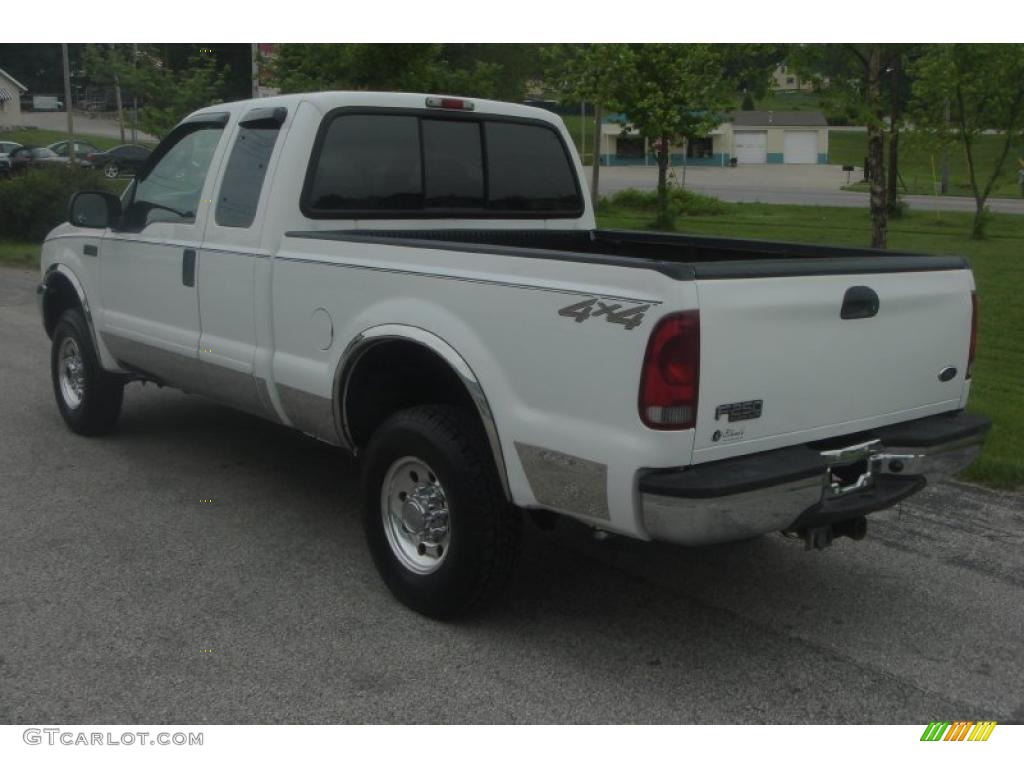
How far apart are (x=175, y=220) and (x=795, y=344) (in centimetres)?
360

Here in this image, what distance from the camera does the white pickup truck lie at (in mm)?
3662

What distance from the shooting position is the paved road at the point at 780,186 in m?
34.7

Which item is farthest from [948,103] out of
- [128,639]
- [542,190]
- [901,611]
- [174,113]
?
[128,639]

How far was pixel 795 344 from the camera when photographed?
385cm

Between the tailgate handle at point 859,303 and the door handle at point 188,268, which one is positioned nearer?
the tailgate handle at point 859,303

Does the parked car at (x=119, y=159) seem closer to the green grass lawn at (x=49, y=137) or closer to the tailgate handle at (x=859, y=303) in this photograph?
the green grass lawn at (x=49, y=137)

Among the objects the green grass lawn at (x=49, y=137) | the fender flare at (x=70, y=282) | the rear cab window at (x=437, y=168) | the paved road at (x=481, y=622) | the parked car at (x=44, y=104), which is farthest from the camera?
the parked car at (x=44, y=104)

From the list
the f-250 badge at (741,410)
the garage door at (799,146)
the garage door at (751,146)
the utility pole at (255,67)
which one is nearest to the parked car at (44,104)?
the garage door at (751,146)

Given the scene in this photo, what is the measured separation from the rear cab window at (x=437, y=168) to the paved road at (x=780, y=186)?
88.9 feet

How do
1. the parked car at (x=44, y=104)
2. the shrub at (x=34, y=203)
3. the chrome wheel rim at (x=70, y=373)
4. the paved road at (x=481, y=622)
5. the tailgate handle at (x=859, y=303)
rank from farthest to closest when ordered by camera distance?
the parked car at (x=44, y=104)
the shrub at (x=34, y=203)
the chrome wheel rim at (x=70, y=373)
the tailgate handle at (x=859, y=303)
the paved road at (x=481, y=622)

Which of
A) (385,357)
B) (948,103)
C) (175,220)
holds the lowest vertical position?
(385,357)

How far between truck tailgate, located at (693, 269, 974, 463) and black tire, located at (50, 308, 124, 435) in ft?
14.9

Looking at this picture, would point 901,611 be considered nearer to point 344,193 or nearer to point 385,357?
point 385,357

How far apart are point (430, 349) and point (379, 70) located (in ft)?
40.5
